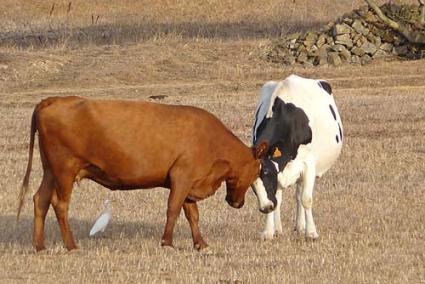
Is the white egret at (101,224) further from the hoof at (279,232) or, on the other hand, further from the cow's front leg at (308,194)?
the cow's front leg at (308,194)

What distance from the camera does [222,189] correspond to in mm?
17484

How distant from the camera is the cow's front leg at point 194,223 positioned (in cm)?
1282

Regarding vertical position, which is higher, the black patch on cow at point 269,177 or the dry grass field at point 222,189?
the black patch on cow at point 269,177

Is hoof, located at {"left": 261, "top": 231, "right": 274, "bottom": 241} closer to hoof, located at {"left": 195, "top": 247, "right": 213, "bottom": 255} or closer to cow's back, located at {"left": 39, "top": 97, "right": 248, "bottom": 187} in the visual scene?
hoof, located at {"left": 195, "top": 247, "right": 213, "bottom": 255}

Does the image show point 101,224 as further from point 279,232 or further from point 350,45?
point 350,45

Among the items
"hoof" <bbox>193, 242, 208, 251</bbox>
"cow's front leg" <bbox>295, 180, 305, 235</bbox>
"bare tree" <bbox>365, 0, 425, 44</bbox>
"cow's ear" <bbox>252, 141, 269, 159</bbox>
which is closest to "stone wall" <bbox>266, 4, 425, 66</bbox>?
"bare tree" <bbox>365, 0, 425, 44</bbox>

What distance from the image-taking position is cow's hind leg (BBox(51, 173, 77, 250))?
12492 millimetres

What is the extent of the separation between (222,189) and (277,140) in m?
4.05

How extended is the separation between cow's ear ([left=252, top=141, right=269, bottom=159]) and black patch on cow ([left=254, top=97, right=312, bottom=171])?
0.27 m

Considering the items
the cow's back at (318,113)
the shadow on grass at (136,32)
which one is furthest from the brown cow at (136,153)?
the shadow on grass at (136,32)

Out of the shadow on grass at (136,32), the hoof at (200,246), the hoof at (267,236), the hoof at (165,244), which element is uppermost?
the hoof at (165,244)

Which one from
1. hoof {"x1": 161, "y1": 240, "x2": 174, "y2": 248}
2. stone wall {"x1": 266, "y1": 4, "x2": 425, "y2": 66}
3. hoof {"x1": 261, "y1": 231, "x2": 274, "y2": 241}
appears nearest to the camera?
hoof {"x1": 161, "y1": 240, "x2": 174, "y2": 248}

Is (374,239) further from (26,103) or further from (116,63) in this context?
(116,63)

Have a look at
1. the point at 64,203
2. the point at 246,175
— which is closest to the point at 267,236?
the point at 246,175
